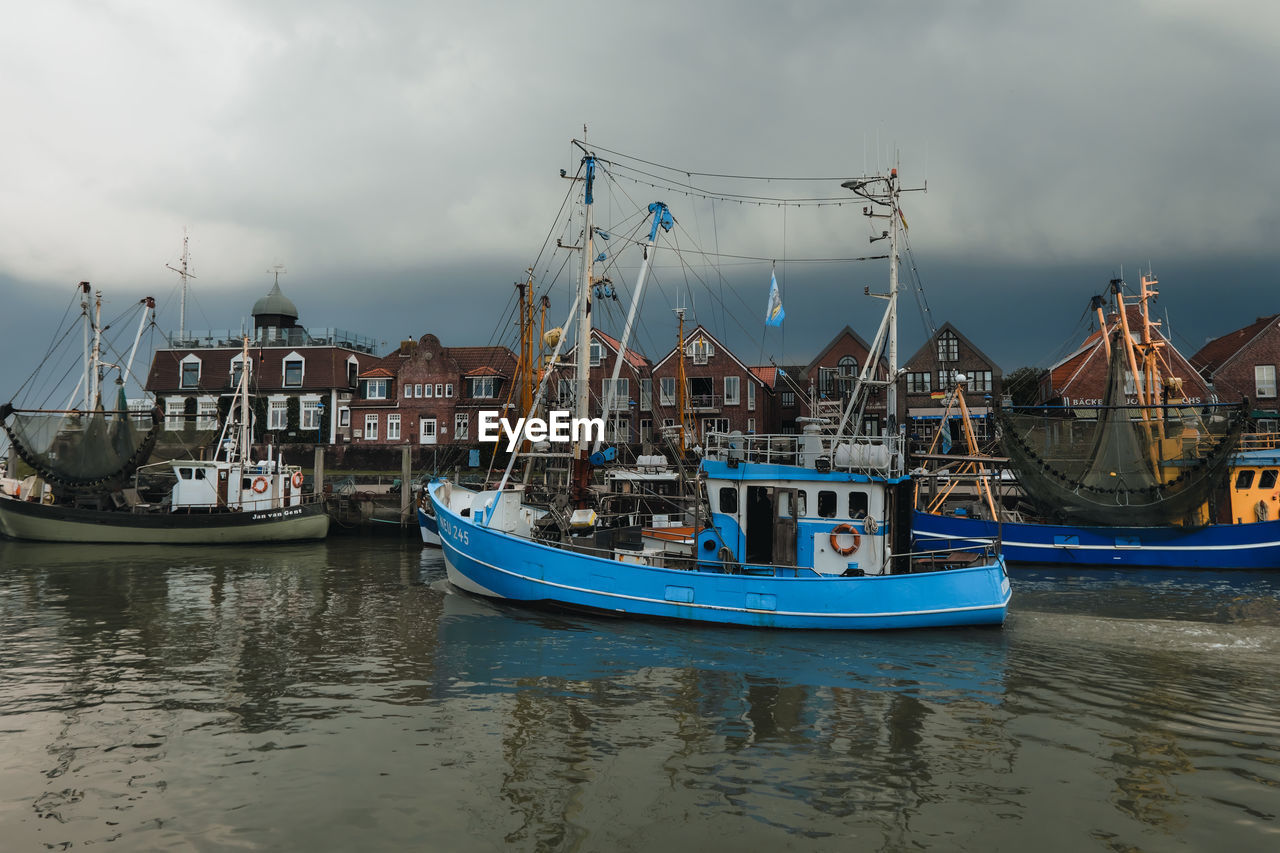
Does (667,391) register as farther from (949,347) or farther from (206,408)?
(206,408)

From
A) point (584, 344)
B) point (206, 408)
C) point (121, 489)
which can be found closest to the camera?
point (584, 344)

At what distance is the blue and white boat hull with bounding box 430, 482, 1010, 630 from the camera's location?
19.3 metres

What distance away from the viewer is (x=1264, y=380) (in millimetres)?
58875

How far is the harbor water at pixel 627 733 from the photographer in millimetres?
9492

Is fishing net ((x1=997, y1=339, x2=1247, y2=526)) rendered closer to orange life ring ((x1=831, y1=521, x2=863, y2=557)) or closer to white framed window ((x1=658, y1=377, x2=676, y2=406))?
orange life ring ((x1=831, y1=521, x2=863, y2=557))

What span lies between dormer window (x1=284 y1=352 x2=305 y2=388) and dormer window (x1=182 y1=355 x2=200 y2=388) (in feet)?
29.4

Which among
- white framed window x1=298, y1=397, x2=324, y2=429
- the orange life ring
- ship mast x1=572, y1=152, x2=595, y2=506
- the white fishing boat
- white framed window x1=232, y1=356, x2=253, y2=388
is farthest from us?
white framed window x1=298, y1=397, x2=324, y2=429

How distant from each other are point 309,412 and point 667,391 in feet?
104

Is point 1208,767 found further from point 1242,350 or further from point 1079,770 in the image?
point 1242,350

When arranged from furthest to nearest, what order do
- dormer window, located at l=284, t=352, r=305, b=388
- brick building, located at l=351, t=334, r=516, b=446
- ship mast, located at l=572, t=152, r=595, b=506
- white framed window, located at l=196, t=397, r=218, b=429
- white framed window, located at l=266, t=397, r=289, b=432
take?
1. dormer window, located at l=284, t=352, r=305, b=388
2. white framed window, located at l=266, t=397, r=289, b=432
3. white framed window, located at l=196, t=397, r=218, b=429
4. brick building, located at l=351, t=334, r=516, b=446
5. ship mast, located at l=572, t=152, r=595, b=506

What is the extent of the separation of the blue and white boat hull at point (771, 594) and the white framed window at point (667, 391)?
1713 inches

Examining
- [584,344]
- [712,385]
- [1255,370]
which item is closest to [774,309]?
[584,344]

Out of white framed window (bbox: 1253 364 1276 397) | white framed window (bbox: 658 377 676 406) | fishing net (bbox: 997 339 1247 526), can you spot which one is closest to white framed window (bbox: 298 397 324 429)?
white framed window (bbox: 658 377 676 406)

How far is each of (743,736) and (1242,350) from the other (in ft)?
214
